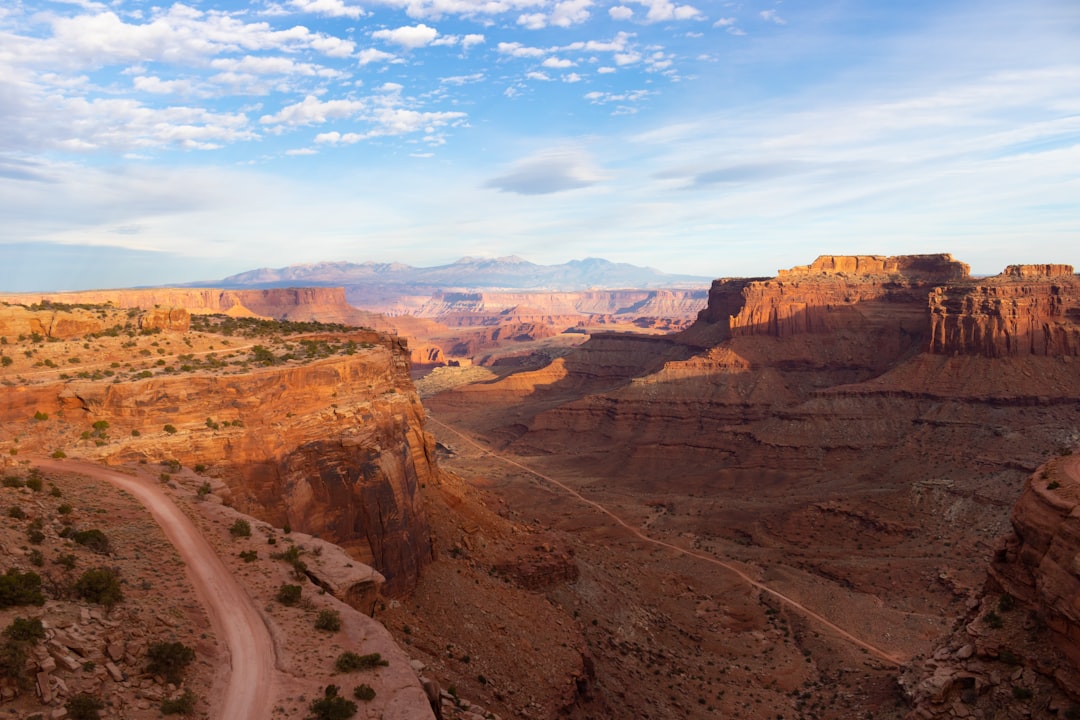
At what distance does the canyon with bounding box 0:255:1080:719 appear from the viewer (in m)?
25.2

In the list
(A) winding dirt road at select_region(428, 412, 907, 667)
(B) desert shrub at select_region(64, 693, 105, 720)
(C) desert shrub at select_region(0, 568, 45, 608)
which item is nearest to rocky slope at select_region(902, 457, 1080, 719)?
(A) winding dirt road at select_region(428, 412, 907, 667)

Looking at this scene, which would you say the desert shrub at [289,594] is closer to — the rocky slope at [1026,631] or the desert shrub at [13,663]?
the desert shrub at [13,663]

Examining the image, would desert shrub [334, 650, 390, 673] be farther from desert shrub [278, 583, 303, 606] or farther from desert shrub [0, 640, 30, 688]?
desert shrub [0, 640, 30, 688]

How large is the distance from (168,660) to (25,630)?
9.51ft

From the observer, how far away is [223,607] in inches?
757

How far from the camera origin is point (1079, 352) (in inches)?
2894

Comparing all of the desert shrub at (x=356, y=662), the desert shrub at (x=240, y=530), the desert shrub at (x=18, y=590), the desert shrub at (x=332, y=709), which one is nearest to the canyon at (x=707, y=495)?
the desert shrub at (x=240, y=530)

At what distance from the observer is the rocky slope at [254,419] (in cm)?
2550

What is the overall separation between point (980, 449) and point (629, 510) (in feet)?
108

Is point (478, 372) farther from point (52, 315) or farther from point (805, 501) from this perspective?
point (52, 315)

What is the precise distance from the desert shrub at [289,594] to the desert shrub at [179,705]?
4.78m

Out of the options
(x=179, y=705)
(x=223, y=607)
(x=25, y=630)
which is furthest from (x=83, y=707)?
(x=223, y=607)

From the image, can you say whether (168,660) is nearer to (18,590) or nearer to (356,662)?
(18,590)

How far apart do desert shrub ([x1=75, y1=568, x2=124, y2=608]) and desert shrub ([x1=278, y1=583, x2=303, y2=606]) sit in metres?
4.05
